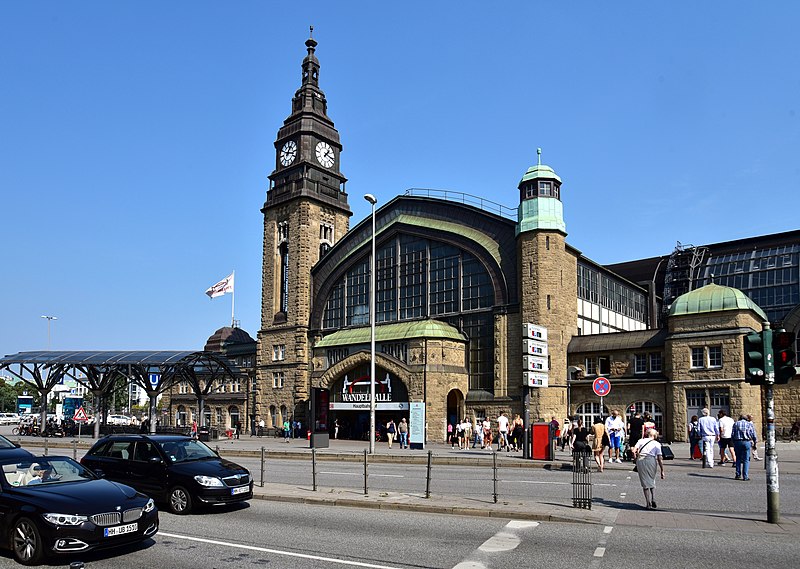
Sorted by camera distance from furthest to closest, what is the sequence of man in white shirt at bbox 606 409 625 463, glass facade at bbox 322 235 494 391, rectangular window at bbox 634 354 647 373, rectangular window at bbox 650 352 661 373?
glass facade at bbox 322 235 494 391 < rectangular window at bbox 634 354 647 373 < rectangular window at bbox 650 352 661 373 < man in white shirt at bbox 606 409 625 463

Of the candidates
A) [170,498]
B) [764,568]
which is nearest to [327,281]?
[170,498]

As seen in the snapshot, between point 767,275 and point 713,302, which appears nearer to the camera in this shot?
point 713,302

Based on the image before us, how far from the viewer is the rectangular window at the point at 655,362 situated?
4269 cm

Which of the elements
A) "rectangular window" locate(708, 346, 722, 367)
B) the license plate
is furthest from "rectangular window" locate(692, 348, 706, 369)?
the license plate

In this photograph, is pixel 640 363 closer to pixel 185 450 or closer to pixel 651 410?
pixel 651 410

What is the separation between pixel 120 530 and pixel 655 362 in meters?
38.3

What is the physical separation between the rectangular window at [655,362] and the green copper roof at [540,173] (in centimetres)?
1241

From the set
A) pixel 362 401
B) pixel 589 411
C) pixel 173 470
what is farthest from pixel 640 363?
pixel 173 470

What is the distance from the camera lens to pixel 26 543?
9539 millimetres

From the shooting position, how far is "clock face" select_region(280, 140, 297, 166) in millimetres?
60516

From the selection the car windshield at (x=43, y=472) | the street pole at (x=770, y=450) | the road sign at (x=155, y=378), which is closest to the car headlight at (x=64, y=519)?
the car windshield at (x=43, y=472)

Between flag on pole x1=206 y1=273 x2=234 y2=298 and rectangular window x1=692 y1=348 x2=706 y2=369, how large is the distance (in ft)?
129

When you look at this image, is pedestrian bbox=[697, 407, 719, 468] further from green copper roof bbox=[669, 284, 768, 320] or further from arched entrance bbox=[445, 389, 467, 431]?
arched entrance bbox=[445, 389, 467, 431]

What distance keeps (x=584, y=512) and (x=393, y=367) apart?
32.9 metres
